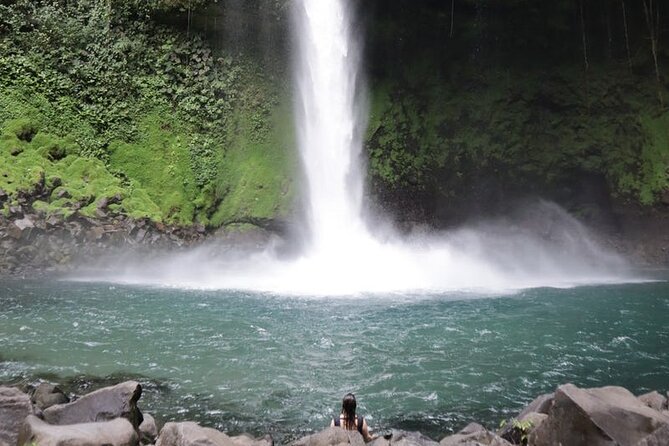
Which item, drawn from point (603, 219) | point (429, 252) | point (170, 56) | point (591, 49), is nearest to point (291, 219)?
point (429, 252)

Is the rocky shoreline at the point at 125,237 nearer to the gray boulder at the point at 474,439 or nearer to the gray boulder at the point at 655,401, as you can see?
the gray boulder at the point at 474,439

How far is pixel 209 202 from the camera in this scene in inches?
890

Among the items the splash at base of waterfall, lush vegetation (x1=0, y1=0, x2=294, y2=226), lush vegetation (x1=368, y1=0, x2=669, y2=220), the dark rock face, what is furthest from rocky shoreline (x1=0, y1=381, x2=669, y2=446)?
lush vegetation (x1=368, y1=0, x2=669, y2=220)

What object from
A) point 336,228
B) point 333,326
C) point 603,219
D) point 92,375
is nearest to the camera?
point 92,375

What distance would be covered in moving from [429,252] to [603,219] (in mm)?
8181

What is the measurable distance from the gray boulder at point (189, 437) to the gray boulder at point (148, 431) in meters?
0.49

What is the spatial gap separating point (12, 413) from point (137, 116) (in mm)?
19920

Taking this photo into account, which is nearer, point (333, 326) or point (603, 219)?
point (333, 326)

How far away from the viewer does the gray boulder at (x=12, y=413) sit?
5239mm

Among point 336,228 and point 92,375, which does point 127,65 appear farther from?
point 92,375

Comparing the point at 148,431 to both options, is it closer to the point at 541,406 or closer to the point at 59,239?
the point at 541,406

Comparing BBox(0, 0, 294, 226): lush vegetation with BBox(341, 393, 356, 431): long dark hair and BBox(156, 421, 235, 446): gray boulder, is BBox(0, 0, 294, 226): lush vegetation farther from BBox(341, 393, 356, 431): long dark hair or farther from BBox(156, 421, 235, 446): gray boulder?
BBox(341, 393, 356, 431): long dark hair

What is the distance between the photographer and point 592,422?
494 cm

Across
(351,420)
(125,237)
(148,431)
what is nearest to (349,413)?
(351,420)
